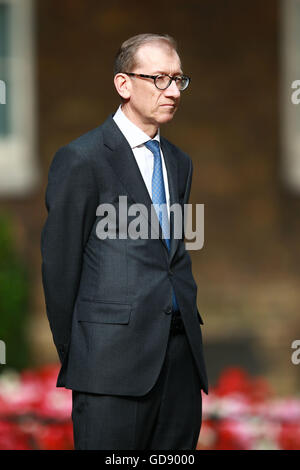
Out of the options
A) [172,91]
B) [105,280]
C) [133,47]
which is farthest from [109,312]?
[133,47]

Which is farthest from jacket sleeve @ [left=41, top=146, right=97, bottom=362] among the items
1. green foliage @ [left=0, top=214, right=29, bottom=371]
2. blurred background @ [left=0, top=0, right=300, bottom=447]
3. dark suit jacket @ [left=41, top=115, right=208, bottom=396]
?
blurred background @ [left=0, top=0, right=300, bottom=447]

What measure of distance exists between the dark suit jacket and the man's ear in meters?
0.15

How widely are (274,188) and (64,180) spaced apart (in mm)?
5420

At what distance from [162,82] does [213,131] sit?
5277 mm

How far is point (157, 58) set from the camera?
2910 mm

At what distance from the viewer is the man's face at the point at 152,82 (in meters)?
2.91

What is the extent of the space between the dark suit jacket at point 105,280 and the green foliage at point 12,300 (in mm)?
4118

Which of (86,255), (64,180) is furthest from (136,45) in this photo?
(86,255)

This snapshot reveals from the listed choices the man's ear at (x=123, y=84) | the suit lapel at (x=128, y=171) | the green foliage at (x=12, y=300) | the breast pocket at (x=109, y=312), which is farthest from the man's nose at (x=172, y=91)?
the green foliage at (x=12, y=300)

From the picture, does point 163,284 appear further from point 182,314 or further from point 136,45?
point 136,45

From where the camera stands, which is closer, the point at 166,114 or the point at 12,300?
the point at 166,114

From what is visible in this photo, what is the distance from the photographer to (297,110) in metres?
8.22

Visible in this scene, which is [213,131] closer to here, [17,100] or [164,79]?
[17,100]

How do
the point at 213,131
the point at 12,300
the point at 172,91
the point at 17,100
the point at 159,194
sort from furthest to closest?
the point at 213,131, the point at 17,100, the point at 12,300, the point at 159,194, the point at 172,91
